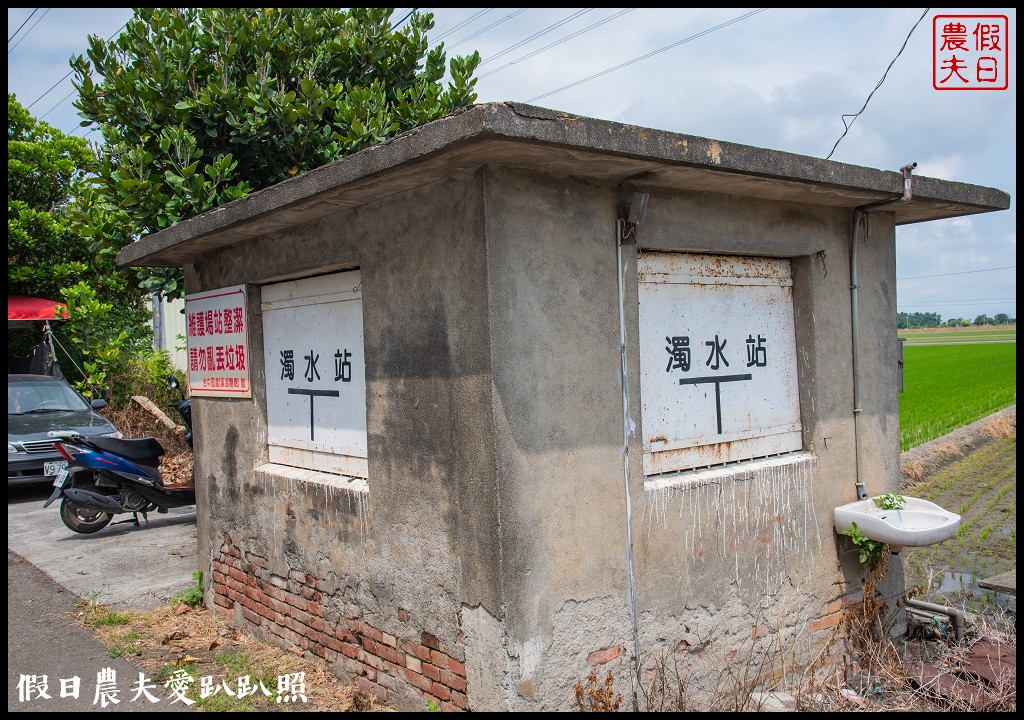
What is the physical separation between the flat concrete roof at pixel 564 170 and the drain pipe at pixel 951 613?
2599mm

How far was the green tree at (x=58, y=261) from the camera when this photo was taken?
1257 centimetres

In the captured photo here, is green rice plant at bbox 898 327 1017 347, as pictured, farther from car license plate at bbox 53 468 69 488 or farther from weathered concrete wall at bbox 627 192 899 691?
car license plate at bbox 53 468 69 488

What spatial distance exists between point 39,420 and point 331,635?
8549 mm

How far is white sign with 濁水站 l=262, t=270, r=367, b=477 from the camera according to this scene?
4504mm

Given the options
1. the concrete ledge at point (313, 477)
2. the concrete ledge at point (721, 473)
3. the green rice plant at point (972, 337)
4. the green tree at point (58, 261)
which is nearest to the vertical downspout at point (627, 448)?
the concrete ledge at point (721, 473)

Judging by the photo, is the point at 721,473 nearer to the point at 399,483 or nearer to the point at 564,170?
the point at 399,483

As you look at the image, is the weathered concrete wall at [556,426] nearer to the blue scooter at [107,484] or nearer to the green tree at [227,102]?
the green tree at [227,102]

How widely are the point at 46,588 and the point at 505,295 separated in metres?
5.18

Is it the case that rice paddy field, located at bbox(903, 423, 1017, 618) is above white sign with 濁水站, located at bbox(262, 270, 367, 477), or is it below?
below

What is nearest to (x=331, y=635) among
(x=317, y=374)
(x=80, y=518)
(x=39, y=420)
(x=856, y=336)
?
(x=317, y=374)

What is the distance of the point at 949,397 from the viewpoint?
2125 centimetres

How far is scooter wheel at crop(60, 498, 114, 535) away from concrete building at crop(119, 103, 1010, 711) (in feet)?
10.9

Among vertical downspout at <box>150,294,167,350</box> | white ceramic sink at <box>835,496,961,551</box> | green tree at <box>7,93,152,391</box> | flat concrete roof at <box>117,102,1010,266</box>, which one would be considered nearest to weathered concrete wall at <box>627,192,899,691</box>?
white ceramic sink at <box>835,496,961,551</box>

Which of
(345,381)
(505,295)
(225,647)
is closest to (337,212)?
(345,381)
